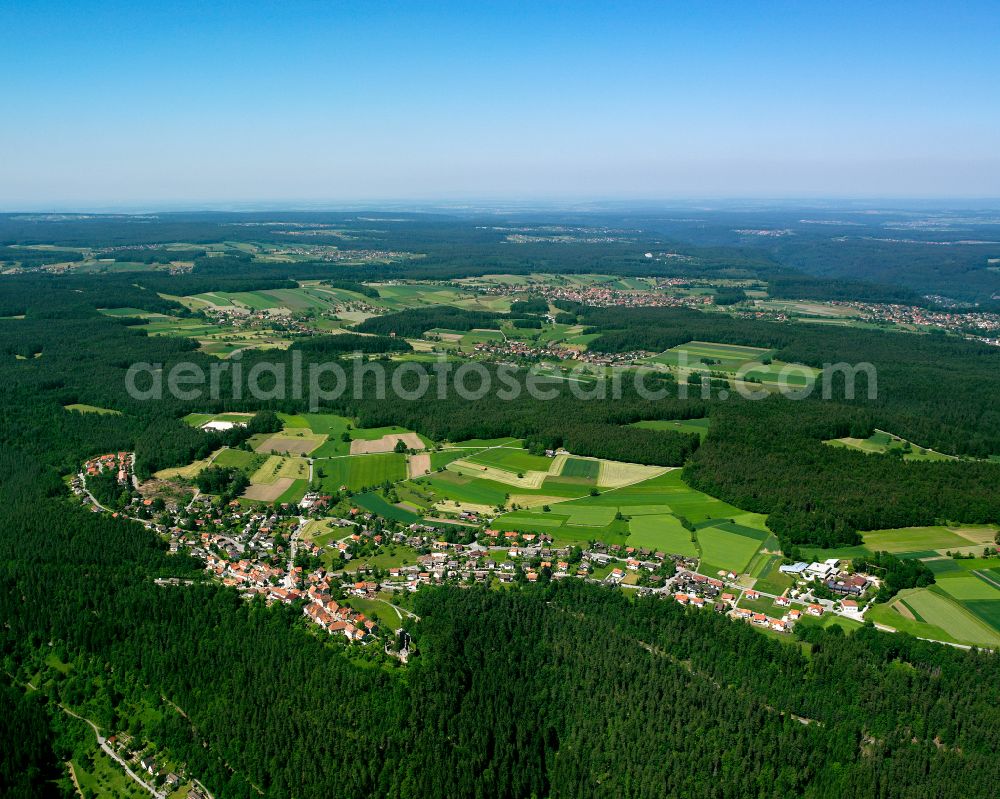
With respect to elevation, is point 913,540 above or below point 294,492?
below

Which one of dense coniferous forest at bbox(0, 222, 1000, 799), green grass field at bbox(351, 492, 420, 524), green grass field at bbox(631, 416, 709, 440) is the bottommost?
dense coniferous forest at bbox(0, 222, 1000, 799)

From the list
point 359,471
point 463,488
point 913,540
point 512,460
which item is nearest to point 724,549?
point 913,540

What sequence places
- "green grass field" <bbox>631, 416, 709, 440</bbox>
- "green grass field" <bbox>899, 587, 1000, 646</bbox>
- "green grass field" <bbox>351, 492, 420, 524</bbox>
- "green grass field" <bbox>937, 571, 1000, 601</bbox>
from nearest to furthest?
1. "green grass field" <bbox>899, 587, 1000, 646</bbox>
2. "green grass field" <bbox>937, 571, 1000, 601</bbox>
3. "green grass field" <bbox>351, 492, 420, 524</bbox>
4. "green grass field" <bbox>631, 416, 709, 440</bbox>

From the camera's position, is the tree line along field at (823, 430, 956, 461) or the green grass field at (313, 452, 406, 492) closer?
the green grass field at (313, 452, 406, 492)

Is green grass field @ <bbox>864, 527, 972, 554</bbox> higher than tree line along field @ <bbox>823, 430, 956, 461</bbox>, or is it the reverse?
tree line along field @ <bbox>823, 430, 956, 461</bbox>

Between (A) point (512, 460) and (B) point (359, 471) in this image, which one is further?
(A) point (512, 460)

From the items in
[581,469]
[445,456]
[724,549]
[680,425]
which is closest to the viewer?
[724,549]

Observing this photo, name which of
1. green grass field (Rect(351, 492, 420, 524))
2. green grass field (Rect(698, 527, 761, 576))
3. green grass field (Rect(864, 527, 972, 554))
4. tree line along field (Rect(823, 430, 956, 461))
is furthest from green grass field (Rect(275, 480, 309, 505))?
tree line along field (Rect(823, 430, 956, 461))

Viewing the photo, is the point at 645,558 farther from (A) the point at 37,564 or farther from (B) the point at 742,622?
(A) the point at 37,564

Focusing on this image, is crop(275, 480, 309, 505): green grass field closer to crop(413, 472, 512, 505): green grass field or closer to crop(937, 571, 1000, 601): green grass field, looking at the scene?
crop(413, 472, 512, 505): green grass field

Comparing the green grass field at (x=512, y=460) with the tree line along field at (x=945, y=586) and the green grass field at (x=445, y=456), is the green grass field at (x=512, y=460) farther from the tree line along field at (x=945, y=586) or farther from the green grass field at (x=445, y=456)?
the tree line along field at (x=945, y=586)

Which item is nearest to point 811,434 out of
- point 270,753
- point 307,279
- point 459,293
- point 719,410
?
point 719,410

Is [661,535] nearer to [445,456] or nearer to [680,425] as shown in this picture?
[445,456]
